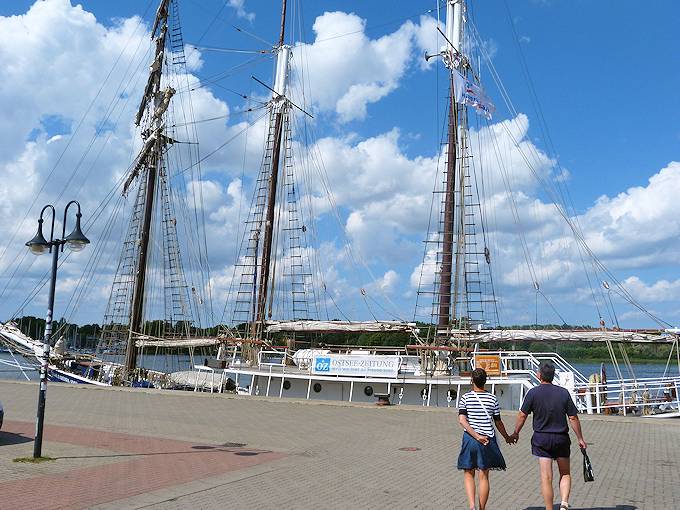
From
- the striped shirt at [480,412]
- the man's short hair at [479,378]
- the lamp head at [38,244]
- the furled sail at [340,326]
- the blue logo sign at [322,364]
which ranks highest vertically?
the lamp head at [38,244]

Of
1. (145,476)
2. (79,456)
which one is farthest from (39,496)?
(79,456)

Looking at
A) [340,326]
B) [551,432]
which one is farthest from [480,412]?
[340,326]

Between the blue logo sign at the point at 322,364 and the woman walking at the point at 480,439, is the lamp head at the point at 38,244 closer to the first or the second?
the woman walking at the point at 480,439

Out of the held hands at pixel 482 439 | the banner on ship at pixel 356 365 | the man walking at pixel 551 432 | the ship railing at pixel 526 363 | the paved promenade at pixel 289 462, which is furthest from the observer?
the banner on ship at pixel 356 365

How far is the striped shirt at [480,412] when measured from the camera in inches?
294

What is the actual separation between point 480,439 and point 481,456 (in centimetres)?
22

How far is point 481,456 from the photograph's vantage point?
7.40 meters

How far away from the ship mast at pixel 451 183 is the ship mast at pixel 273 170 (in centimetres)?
1190

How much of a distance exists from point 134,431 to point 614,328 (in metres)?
19.9

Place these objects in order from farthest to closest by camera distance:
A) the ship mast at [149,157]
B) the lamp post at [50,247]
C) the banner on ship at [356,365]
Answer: the ship mast at [149,157] → the banner on ship at [356,365] → the lamp post at [50,247]

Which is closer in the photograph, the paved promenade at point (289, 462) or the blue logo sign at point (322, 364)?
the paved promenade at point (289, 462)

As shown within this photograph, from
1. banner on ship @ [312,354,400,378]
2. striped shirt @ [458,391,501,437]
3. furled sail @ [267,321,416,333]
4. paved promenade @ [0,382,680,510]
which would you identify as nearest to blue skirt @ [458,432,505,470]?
striped shirt @ [458,391,501,437]

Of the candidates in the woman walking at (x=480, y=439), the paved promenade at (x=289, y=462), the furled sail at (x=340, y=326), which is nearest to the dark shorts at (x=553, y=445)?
the woman walking at (x=480, y=439)

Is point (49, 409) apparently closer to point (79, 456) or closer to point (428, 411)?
point (79, 456)
